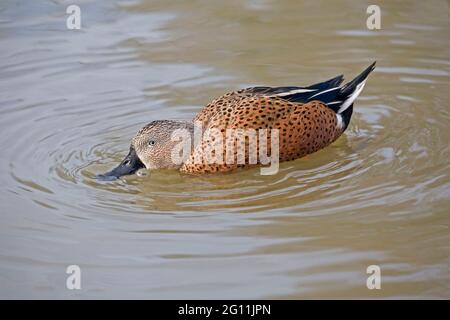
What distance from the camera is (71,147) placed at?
706 cm

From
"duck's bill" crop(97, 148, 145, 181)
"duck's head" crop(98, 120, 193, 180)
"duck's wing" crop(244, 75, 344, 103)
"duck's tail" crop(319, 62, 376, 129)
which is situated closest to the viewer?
"duck's bill" crop(97, 148, 145, 181)

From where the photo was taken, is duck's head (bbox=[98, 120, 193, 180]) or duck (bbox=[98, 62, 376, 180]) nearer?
duck (bbox=[98, 62, 376, 180])

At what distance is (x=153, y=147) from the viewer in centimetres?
672

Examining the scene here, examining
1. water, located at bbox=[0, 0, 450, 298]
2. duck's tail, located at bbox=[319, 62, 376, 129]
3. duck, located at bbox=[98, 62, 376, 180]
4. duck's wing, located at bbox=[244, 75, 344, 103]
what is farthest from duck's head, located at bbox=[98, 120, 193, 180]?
duck's tail, located at bbox=[319, 62, 376, 129]

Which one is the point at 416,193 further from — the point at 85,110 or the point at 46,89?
the point at 46,89

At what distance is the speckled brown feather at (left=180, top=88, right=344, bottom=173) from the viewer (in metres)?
6.53

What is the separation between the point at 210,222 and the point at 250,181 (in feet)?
2.84

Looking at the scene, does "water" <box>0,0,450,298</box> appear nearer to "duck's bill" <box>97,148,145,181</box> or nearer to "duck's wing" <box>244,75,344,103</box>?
"duck's bill" <box>97,148,145,181</box>

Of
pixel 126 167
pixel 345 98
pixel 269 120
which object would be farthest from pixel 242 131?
pixel 345 98

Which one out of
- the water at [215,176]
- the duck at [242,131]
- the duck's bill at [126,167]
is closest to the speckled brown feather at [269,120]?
the duck at [242,131]

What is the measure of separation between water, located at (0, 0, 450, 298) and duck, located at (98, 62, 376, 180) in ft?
0.35

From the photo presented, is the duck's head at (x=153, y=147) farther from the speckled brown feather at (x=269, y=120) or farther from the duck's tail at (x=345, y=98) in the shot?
the duck's tail at (x=345, y=98)

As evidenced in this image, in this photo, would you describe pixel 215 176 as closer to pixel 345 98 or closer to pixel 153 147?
pixel 153 147

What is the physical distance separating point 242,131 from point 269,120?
0.24 m
